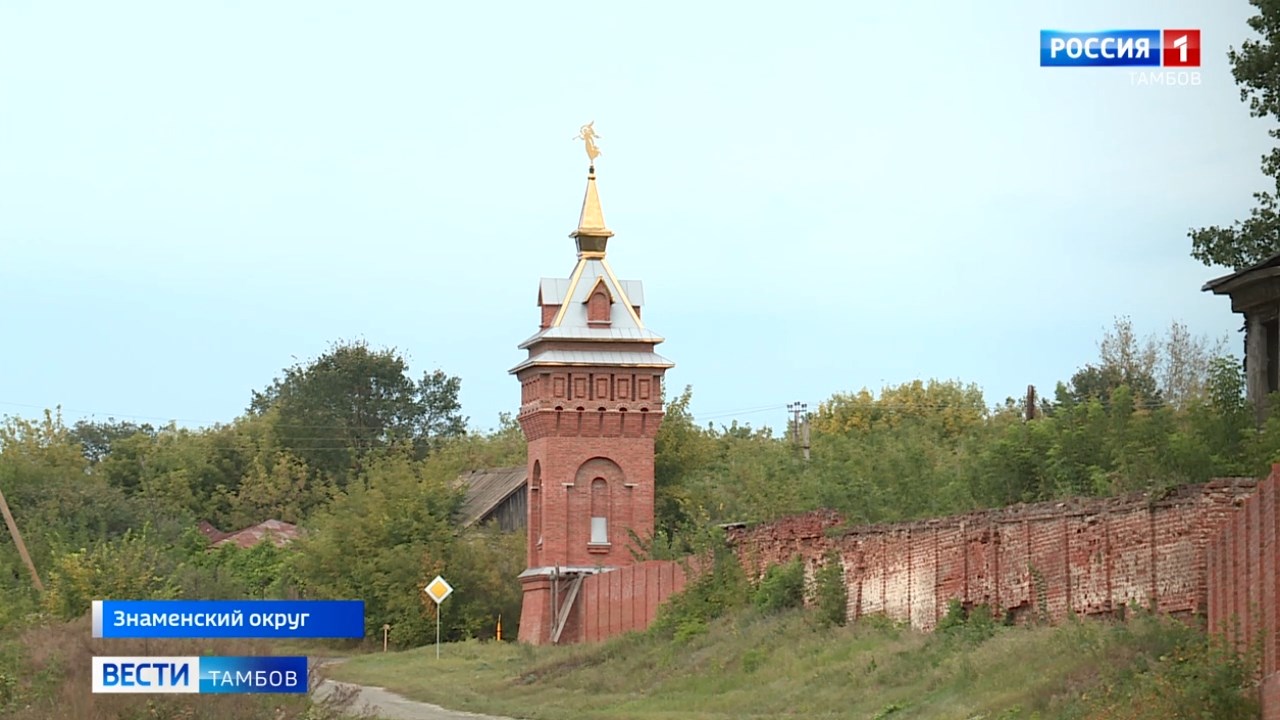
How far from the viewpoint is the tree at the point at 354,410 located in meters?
105

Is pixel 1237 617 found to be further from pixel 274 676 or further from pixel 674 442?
pixel 674 442

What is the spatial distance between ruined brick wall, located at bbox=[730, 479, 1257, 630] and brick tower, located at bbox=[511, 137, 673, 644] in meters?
16.8

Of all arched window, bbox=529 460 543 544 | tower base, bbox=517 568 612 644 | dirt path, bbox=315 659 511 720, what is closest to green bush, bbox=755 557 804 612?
dirt path, bbox=315 659 511 720

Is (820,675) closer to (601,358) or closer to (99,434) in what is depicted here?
(601,358)

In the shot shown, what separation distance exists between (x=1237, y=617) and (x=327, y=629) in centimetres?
813

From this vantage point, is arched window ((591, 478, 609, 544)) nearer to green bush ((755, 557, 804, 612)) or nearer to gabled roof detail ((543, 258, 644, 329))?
gabled roof detail ((543, 258, 644, 329))

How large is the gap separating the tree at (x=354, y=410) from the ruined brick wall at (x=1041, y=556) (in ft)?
227

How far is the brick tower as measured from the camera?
54594mm

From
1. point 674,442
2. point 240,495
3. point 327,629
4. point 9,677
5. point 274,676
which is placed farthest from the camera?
point 240,495

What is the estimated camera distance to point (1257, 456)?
2788 centimetres

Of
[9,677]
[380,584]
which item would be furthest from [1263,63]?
[380,584]
